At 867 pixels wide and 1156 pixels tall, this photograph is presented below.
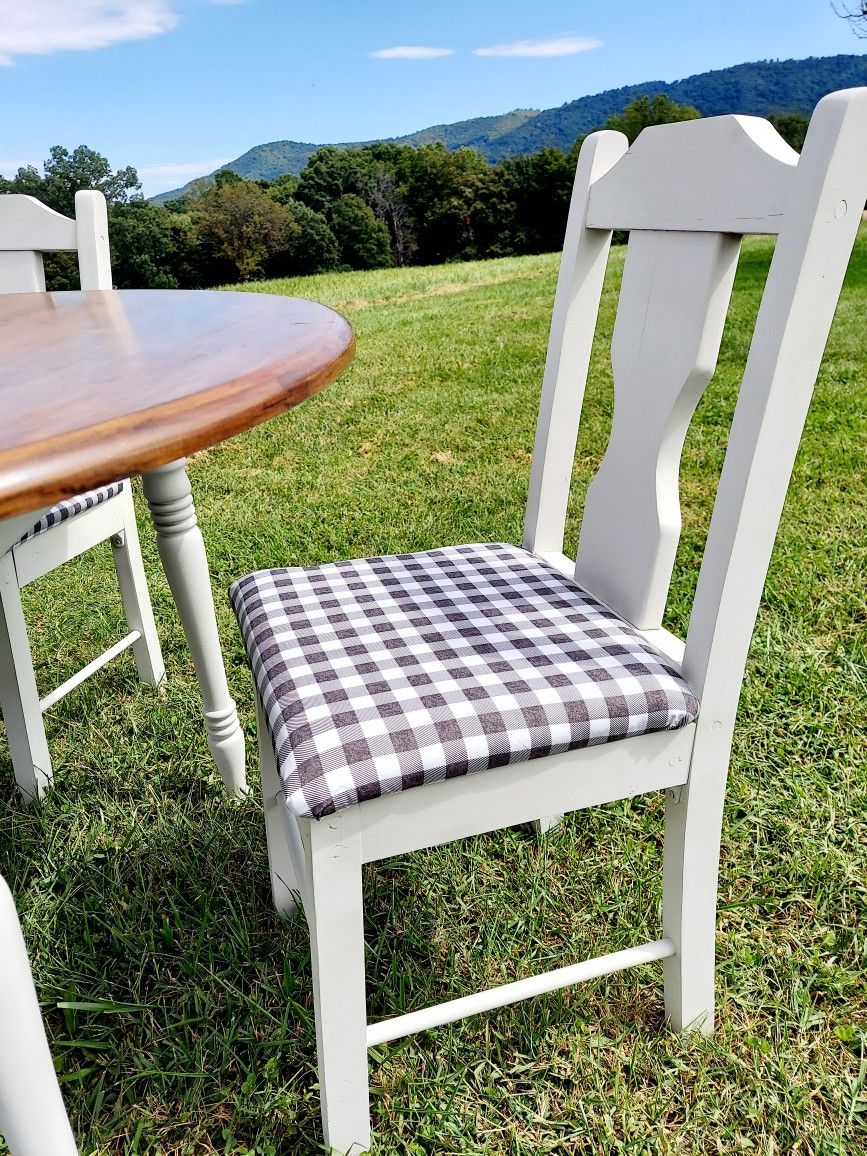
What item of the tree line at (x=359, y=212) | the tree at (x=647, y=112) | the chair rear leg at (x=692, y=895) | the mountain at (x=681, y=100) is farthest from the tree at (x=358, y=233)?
the chair rear leg at (x=692, y=895)

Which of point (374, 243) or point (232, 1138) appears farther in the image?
point (374, 243)

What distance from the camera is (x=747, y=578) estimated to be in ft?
3.27

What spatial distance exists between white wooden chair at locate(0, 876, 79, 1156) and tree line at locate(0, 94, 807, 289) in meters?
22.3

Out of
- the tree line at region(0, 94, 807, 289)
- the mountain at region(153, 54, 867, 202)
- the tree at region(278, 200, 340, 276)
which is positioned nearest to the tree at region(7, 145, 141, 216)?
the tree line at region(0, 94, 807, 289)

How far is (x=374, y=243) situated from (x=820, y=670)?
29530 millimetres

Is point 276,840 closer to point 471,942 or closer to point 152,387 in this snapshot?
point 471,942

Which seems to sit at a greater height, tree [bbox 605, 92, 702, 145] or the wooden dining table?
tree [bbox 605, 92, 702, 145]

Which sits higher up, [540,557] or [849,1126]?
[540,557]

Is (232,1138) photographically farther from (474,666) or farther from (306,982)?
(474,666)

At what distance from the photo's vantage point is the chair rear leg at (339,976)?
0.93 m

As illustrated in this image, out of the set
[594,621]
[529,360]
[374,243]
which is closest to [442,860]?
[594,621]

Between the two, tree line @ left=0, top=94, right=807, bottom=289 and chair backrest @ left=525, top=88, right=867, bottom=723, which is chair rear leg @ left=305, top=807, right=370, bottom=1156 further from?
tree line @ left=0, top=94, right=807, bottom=289

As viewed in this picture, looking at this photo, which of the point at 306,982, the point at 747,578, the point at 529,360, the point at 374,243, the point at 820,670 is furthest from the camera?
the point at 374,243

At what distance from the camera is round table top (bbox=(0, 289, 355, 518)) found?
60 centimetres
